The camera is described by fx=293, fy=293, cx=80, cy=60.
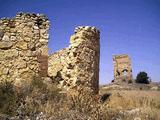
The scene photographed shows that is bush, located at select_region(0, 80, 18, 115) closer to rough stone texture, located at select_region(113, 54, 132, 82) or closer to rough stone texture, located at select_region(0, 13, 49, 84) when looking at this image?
rough stone texture, located at select_region(0, 13, 49, 84)

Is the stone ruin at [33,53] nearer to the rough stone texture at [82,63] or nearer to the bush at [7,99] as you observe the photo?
the rough stone texture at [82,63]

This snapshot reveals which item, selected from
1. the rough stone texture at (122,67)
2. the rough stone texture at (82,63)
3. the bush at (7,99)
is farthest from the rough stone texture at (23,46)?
the rough stone texture at (122,67)

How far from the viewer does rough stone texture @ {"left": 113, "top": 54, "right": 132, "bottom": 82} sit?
36406 millimetres

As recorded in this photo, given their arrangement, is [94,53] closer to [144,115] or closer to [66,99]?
[66,99]

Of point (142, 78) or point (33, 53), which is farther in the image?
point (142, 78)

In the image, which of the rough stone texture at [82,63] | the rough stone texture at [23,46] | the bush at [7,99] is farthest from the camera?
the rough stone texture at [82,63]

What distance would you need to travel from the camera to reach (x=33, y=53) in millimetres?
11203

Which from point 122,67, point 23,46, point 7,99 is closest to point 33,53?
point 23,46

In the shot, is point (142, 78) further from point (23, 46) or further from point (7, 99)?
point (7, 99)

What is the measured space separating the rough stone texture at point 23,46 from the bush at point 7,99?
1.14 meters

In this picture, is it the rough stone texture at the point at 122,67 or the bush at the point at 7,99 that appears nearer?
the bush at the point at 7,99

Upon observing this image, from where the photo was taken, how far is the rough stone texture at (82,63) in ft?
36.7

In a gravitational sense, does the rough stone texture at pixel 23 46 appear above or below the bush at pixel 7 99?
above

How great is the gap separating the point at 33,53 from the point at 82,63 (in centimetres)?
192
